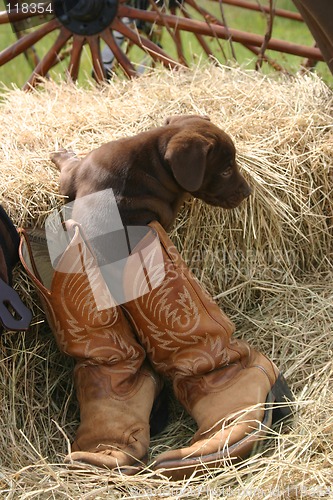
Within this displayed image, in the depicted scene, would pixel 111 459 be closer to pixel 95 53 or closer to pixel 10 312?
pixel 10 312

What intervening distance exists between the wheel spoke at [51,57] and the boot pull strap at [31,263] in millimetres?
1740

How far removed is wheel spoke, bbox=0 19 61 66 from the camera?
12.9ft

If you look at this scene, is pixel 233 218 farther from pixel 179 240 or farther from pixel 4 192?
pixel 4 192

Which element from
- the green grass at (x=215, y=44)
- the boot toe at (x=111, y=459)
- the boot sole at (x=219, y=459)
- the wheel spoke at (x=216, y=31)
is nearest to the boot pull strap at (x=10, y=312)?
the boot toe at (x=111, y=459)

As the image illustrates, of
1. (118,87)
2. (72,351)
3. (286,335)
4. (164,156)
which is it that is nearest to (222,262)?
(286,335)

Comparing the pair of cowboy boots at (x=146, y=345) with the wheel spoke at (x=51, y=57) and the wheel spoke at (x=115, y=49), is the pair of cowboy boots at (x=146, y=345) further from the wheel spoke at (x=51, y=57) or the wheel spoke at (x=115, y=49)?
the wheel spoke at (x=51, y=57)

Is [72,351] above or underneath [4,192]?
underneath

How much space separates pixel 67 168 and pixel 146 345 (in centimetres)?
63

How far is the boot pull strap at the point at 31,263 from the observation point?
218 centimetres

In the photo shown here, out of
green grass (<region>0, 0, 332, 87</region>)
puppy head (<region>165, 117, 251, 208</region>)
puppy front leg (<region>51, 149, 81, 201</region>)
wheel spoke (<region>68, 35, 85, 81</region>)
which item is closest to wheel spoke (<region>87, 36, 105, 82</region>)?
wheel spoke (<region>68, 35, 85, 81</region>)

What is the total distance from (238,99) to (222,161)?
72cm

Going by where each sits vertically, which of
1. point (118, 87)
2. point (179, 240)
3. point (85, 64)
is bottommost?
point (85, 64)

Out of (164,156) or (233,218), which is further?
(233,218)

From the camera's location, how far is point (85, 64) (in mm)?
5562
